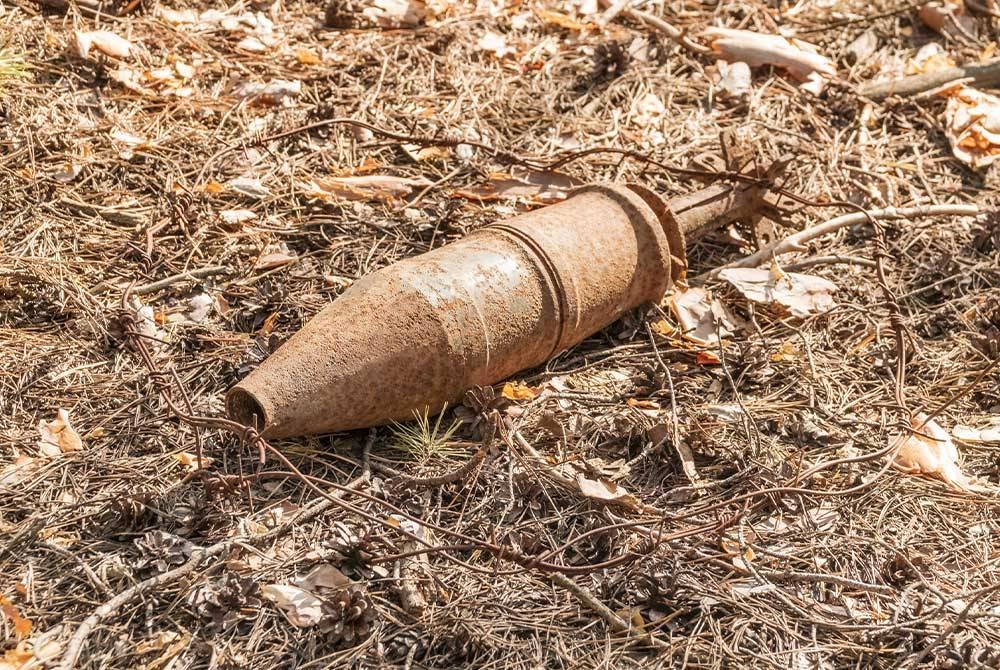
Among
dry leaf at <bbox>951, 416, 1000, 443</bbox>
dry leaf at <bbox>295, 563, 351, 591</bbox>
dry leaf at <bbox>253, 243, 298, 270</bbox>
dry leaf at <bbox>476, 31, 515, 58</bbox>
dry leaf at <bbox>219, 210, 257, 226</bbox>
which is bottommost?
dry leaf at <bbox>951, 416, 1000, 443</bbox>

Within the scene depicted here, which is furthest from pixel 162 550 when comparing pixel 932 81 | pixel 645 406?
pixel 932 81

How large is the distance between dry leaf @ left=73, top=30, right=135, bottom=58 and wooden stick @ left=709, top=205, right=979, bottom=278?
2.69 metres

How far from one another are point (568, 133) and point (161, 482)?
7.84ft

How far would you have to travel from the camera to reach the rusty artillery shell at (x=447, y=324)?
313cm

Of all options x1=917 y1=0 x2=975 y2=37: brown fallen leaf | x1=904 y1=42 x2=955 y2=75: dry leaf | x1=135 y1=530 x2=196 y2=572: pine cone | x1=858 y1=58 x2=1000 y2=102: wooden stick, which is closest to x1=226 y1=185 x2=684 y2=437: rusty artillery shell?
x1=135 y1=530 x2=196 y2=572: pine cone

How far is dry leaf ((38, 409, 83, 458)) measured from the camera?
3162mm

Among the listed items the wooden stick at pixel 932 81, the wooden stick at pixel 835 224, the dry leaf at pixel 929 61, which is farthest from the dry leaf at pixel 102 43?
the dry leaf at pixel 929 61

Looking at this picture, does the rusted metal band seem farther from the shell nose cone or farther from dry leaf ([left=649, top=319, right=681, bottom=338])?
the shell nose cone

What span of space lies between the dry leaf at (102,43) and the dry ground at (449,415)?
0.05 metres

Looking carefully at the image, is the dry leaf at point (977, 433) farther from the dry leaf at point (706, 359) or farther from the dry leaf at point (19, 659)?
the dry leaf at point (19, 659)

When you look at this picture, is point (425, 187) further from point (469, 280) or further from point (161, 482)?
point (161, 482)

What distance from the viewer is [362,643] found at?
271cm

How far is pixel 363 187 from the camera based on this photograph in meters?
4.23

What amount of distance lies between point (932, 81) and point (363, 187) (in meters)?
2.71
